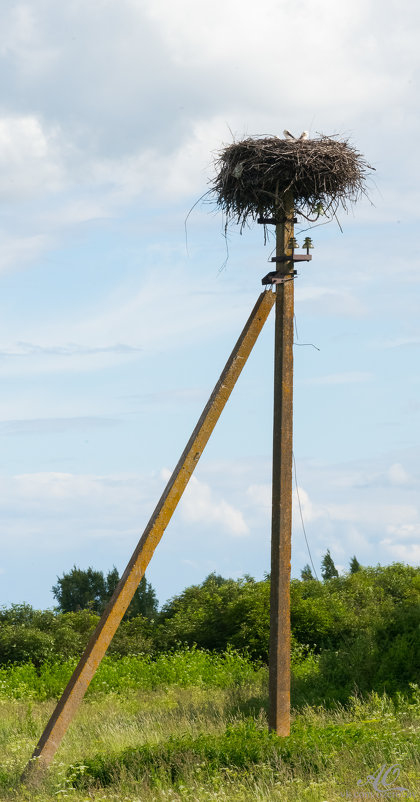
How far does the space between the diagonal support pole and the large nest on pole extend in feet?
4.99

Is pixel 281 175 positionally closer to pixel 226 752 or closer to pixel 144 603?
pixel 226 752

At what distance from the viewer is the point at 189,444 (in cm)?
1084

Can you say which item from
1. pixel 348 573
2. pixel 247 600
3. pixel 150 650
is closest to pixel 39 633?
pixel 150 650

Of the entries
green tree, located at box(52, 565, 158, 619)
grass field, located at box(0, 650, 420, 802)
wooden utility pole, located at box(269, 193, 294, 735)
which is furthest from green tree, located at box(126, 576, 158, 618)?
wooden utility pole, located at box(269, 193, 294, 735)

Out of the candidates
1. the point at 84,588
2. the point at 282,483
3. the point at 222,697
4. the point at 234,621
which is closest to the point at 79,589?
the point at 84,588

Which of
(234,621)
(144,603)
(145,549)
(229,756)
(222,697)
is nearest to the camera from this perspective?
(229,756)

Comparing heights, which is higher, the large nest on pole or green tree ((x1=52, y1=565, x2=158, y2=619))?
the large nest on pole

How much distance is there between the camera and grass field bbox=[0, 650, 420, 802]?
826 centimetres

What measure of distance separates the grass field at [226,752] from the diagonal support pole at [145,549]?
0.38 meters

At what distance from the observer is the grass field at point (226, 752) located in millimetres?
8263

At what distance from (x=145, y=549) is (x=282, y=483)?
214 cm

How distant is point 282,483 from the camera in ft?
37.0

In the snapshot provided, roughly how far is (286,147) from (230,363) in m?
3.18

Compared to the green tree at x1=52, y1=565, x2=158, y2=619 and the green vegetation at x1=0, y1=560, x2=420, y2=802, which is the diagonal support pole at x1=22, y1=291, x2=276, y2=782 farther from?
the green tree at x1=52, y1=565, x2=158, y2=619
